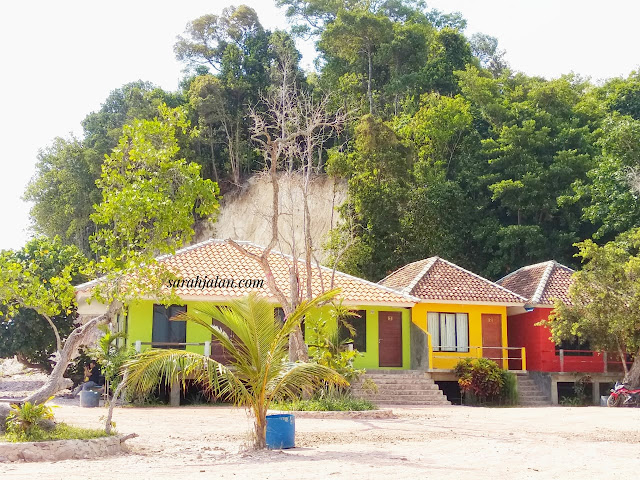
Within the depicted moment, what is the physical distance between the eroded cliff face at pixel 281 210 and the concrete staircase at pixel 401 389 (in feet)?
49.3

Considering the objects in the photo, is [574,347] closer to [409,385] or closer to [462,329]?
[462,329]

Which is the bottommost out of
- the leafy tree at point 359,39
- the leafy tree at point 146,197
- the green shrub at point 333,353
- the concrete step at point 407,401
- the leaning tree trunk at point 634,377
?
the concrete step at point 407,401

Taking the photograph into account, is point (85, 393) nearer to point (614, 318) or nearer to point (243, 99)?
point (614, 318)

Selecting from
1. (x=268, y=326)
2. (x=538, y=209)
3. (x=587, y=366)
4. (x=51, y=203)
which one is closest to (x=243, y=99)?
(x=51, y=203)

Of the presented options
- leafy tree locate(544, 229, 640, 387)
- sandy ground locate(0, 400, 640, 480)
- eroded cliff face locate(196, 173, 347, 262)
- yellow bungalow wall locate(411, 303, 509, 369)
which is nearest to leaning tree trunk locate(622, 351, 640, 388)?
leafy tree locate(544, 229, 640, 387)

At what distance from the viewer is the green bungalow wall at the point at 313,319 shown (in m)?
21.2

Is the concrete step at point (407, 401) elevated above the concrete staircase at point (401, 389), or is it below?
below

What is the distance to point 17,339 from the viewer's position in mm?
25953

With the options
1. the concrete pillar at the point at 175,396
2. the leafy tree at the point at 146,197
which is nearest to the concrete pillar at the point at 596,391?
the concrete pillar at the point at 175,396

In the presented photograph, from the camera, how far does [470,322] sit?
78.8ft

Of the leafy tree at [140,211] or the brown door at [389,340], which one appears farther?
the brown door at [389,340]

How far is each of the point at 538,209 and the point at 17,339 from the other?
21.9 meters

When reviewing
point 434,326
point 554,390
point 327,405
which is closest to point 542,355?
point 554,390

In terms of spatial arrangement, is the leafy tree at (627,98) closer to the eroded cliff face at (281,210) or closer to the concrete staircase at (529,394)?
the eroded cliff face at (281,210)
